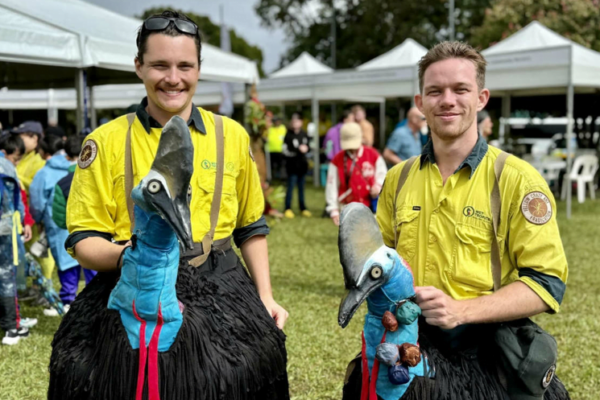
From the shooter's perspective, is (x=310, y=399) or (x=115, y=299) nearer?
(x=115, y=299)

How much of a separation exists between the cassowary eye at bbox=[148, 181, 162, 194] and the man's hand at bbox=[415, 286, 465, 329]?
0.78m

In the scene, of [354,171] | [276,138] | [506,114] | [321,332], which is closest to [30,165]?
[354,171]

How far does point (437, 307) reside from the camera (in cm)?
175

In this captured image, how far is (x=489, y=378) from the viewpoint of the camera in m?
1.92

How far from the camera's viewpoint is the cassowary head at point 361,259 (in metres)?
1.60

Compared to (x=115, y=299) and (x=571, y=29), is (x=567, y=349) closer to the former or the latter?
(x=115, y=299)

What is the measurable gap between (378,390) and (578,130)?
17.6m

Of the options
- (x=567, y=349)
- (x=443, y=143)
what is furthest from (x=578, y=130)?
(x=443, y=143)

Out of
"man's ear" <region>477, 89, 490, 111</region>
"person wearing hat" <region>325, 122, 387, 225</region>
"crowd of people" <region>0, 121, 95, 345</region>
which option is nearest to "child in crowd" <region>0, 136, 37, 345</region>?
"crowd of people" <region>0, 121, 95, 345</region>

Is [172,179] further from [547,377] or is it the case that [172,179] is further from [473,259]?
[547,377]

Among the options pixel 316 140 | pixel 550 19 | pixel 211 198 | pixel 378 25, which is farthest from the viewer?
pixel 378 25

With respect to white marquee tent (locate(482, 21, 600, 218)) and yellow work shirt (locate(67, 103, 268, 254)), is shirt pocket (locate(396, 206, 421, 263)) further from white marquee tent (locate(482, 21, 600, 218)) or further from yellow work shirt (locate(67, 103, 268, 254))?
white marquee tent (locate(482, 21, 600, 218))

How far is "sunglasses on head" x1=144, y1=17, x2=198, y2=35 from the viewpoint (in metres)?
1.95

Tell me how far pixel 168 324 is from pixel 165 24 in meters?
0.93
